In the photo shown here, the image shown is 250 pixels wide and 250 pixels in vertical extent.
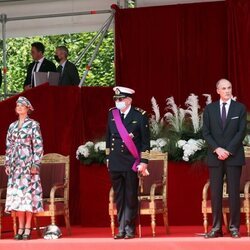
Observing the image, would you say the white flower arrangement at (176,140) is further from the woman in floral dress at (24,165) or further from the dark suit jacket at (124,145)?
the woman in floral dress at (24,165)

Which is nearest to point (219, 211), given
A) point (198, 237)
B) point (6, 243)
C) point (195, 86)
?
point (198, 237)

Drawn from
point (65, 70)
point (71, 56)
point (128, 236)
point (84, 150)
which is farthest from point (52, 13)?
point (71, 56)

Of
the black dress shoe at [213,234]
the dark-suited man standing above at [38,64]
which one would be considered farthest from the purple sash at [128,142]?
the dark-suited man standing above at [38,64]

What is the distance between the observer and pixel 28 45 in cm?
2850

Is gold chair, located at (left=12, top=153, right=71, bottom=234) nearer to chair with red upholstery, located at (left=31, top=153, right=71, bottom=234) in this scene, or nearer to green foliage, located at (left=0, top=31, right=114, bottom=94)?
chair with red upholstery, located at (left=31, top=153, right=71, bottom=234)

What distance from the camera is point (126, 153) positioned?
8.95 m

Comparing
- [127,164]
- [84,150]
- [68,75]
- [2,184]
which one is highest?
[68,75]

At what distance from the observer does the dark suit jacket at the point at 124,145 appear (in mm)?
8945

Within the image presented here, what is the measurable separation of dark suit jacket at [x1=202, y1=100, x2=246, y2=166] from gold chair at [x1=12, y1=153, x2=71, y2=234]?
2161 millimetres

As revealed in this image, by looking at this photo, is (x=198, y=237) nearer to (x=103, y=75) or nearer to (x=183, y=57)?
(x=183, y=57)

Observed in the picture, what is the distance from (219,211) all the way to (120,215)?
1120 millimetres

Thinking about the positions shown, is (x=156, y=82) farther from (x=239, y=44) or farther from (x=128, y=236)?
(x=128, y=236)

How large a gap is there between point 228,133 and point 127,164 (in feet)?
3.75

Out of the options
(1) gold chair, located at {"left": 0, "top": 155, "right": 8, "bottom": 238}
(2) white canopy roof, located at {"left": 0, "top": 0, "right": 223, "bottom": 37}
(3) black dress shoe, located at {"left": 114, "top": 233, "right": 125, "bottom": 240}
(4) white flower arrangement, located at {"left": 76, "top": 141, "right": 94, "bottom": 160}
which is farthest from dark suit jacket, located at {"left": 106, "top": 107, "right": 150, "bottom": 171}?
(2) white canopy roof, located at {"left": 0, "top": 0, "right": 223, "bottom": 37}
